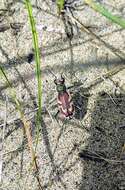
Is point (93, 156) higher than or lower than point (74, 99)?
lower

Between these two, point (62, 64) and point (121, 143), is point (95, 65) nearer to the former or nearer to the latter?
point (62, 64)

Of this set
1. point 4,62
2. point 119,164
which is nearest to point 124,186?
point 119,164

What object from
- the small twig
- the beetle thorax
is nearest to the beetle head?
the beetle thorax

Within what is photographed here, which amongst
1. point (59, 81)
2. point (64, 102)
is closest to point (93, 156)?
point (64, 102)

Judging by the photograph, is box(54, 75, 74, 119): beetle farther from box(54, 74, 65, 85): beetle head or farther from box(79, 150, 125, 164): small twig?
box(79, 150, 125, 164): small twig

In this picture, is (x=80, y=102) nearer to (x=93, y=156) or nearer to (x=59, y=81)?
(x=59, y=81)

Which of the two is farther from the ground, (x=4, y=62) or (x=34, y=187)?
(x=4, y=62)
